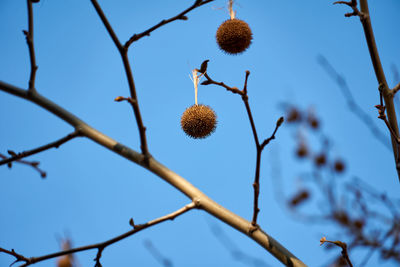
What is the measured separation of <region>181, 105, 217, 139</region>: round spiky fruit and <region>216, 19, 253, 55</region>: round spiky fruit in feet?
1.05

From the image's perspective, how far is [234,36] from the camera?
1692 mm

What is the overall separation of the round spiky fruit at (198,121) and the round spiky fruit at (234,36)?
32 centimetres

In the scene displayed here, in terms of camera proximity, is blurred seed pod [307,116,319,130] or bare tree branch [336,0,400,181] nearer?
bare tree branch [336,0,400,181]

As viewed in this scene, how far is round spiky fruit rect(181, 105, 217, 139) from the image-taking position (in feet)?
5.56

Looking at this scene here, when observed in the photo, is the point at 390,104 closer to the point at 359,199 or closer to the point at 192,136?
the point at 192,136

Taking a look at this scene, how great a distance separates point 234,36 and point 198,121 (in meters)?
0.44

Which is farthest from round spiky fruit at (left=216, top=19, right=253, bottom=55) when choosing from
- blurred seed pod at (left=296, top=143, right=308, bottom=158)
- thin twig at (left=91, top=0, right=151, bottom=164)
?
blurred seed pod at (left=296, top=143, right=308, bottom=158)

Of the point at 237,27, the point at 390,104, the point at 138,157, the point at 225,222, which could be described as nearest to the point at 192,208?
the point at 225,222

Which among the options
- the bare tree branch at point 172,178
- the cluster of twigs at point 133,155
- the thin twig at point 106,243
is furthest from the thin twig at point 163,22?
the thin twig at point 106,243

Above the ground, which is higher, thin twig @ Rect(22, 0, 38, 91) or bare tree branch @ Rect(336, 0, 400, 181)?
thin twig @ Rect(22, 0, 38, 91)

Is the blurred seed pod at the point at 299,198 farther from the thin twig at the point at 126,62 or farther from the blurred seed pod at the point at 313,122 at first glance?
the thin twig at the point at 126,62

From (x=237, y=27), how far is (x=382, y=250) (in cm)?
155

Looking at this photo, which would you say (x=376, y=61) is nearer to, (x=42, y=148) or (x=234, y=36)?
(x=234, y=36)

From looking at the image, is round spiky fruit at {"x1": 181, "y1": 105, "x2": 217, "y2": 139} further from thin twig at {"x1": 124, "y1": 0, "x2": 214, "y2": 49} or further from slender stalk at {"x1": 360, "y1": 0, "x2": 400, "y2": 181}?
slender stalk at {"x1": 360, "y1": 0, "x2": 400, "y2": 181}
